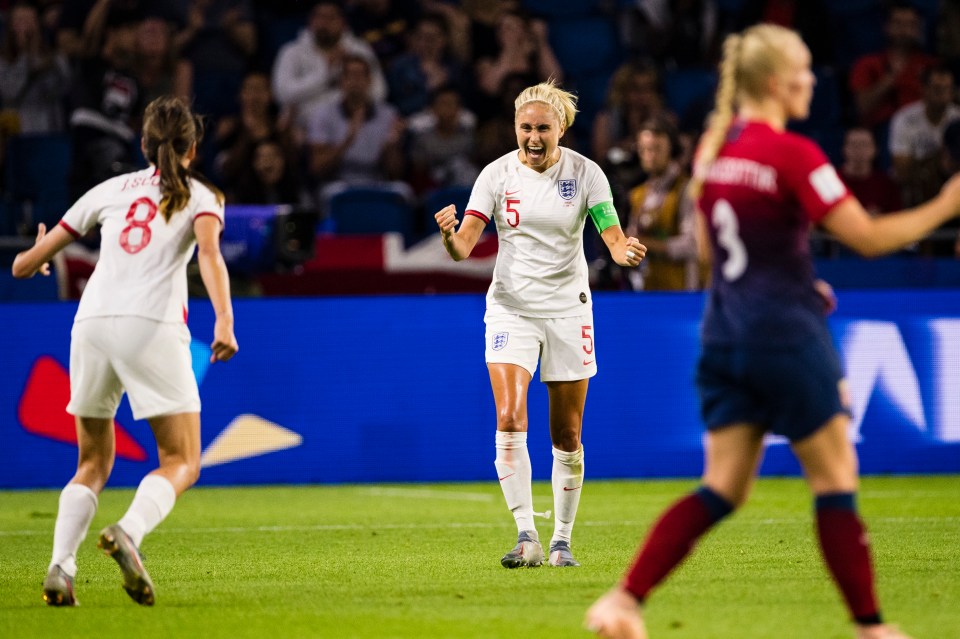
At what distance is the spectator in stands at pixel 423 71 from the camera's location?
15078 millimetres

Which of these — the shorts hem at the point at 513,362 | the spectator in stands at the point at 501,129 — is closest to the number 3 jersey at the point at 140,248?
the shorts hem at the point at 513,362

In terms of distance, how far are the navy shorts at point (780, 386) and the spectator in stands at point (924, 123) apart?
32.0ft

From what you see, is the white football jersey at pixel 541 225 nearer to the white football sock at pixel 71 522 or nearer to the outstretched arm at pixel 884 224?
the white football sock at pixel 71 522

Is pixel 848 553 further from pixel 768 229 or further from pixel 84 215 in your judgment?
pixel 84 215

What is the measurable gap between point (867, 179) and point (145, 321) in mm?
9157

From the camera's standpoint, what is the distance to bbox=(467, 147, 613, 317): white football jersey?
23.6 feet

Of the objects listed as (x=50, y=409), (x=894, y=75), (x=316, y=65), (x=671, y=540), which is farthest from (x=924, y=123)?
(x=671, y=540)

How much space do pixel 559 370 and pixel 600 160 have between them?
23.1 ft

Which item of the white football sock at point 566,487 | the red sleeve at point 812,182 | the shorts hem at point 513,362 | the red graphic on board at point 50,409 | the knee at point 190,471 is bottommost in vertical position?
the red graphic on board at point 50,409

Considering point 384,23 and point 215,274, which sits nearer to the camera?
point 215,274

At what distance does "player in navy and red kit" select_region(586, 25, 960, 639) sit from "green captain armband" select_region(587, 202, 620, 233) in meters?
2.47

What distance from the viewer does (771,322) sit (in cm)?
455

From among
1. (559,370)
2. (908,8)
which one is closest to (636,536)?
(559,370)

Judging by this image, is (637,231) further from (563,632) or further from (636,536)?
(563,632)
